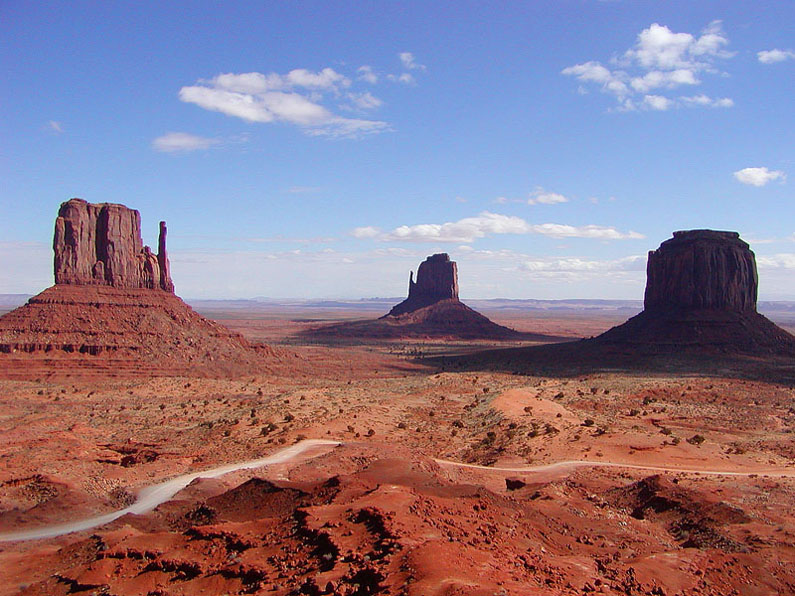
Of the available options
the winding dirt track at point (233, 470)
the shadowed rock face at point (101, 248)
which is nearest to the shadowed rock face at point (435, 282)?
the shadowed rock face at point (101, 248)

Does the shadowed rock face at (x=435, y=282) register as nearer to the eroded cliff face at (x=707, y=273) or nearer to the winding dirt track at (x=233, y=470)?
the eroded cliff face at (x=707, y=273)

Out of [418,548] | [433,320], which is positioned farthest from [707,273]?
[418,548]

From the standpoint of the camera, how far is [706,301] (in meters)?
82.9

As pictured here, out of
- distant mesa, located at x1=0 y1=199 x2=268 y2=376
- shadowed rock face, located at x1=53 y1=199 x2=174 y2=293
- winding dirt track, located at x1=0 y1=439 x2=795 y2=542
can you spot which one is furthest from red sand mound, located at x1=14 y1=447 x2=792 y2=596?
shadowed rock face, located at x1=53 y1=199 x2=174 y2=293

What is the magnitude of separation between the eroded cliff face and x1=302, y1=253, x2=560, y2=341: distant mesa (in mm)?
44728

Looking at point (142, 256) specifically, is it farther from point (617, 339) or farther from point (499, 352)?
point (617, 339)

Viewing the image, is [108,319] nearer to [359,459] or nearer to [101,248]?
[101,248]

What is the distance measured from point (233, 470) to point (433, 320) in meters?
116

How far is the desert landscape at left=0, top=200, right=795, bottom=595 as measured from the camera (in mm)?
13461

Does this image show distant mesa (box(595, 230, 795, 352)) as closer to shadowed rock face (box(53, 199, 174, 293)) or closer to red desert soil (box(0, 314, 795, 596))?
red desert soil (box(0, 314, 795, 596))

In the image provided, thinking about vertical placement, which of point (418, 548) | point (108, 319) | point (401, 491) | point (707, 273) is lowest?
point (401, 491)

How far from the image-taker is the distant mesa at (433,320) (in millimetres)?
131875

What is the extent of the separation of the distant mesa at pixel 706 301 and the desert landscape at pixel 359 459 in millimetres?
854

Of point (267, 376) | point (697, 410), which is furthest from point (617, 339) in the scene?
point (267, 376)
